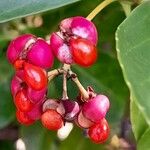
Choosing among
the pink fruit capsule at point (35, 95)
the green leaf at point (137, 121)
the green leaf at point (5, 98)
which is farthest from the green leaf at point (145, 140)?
the green leaf at point (5, 98)

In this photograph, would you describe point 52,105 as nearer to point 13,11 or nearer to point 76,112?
point 76,112

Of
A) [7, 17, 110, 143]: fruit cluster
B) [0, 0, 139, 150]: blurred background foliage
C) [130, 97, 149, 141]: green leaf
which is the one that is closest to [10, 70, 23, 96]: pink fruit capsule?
[7, 17, 110, 143]: fruit cluster

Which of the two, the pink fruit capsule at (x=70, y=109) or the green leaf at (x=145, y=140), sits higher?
the pink fruit capsule at (x=70, y=109)

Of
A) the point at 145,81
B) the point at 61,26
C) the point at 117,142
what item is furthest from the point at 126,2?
the point at 117,142

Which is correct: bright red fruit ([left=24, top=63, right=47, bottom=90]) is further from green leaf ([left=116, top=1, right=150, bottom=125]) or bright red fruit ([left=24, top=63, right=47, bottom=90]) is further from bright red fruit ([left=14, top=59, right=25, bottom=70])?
green leaf ([left=116, top=1, right=150, bottom=125])

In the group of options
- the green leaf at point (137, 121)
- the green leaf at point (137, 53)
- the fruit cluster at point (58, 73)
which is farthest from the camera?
the green leaf at point (137, 121)

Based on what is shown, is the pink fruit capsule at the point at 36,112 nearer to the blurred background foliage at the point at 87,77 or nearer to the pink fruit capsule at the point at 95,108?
the pink fruit capsule at the point at 95,108

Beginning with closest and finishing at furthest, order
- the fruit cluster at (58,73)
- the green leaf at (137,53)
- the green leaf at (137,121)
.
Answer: the green leaf at (137,53) → the fruit cluster at (58,73) → the green leaf at (137,121)
